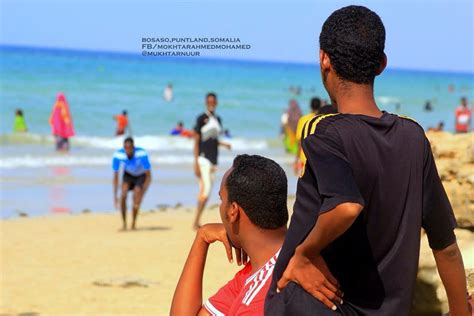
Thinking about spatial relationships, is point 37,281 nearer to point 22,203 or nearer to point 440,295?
point 440,295

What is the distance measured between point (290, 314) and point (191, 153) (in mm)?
23333

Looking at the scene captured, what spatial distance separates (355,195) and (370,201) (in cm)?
12

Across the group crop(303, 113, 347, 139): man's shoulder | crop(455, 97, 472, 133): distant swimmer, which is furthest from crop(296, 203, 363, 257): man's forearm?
crop(455, 97, 472, 133): distant swimmer

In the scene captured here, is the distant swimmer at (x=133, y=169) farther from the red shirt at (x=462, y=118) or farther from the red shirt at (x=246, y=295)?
the red shirt at (x=462, y=118)

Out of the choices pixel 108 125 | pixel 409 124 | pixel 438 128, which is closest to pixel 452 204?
pixel 409 124

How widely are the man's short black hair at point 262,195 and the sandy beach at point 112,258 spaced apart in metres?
1.79

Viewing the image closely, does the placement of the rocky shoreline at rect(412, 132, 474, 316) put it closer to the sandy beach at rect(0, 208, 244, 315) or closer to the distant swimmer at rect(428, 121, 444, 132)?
the distant swimmer at rect(428, 121, 444, 132)

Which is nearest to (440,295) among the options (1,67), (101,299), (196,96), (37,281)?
(101,299)

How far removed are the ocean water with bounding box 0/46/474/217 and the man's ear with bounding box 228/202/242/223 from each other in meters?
11.3

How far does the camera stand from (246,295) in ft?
9.69

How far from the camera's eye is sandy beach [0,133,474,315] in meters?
5.89

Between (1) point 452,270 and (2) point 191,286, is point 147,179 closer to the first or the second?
(2) point 191,286

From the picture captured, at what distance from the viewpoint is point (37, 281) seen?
8664 mm

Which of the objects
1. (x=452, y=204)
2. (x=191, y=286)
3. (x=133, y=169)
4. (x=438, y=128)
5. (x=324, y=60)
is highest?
(x=324, y=60)
